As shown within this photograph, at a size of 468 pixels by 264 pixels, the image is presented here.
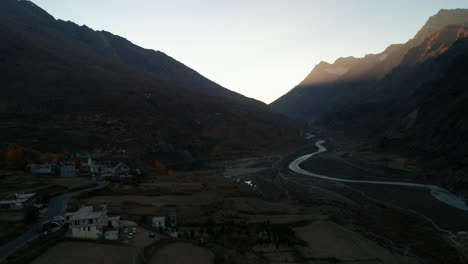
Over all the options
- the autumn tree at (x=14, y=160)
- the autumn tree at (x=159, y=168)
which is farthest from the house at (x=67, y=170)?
the autumn tree at (x=159, y=168)

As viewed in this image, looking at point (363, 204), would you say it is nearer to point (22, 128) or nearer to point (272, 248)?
point (272, 248)

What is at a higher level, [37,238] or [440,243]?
[37,238]

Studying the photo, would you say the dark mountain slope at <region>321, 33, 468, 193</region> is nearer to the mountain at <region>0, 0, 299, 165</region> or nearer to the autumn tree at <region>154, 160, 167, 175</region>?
the mountain at <region>0, 0, 299, 165</region>

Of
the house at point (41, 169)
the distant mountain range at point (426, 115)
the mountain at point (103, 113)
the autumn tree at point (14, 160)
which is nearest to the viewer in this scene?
the house at point (41, 169)

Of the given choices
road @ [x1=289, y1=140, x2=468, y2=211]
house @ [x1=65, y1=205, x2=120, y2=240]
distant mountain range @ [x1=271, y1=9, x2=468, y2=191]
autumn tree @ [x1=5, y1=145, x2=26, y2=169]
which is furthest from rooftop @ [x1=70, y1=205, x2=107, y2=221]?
distant mountain range @ [x1=271, y1=9, x2=468, y2=191]

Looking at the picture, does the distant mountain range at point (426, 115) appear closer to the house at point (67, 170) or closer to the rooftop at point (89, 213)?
the rooftop at point (89, 213)

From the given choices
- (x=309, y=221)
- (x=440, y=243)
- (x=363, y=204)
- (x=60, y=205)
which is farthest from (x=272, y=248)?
(x=363, y=204)
